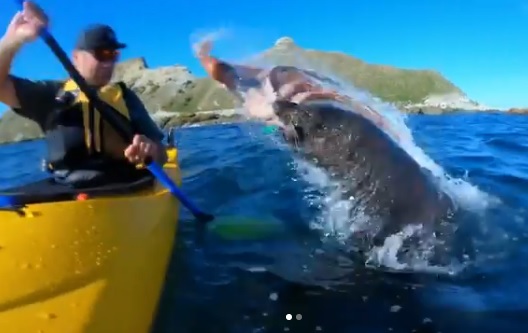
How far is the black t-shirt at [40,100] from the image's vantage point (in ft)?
14.8

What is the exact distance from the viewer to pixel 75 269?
3.42 metres

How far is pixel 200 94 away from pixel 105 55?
A: 112m

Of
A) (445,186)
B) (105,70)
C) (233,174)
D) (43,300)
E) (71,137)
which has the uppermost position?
(105,70)

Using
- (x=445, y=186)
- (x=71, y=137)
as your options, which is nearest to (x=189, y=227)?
(x=71, y=137)

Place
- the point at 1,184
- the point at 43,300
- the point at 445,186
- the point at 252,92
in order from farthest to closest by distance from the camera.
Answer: the point at 1,184, the point at 445,186, the point at 252,92, the point at 43,300

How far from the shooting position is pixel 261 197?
8.70m

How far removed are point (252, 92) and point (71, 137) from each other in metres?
1.86

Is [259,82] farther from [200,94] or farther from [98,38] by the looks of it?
[200,94]

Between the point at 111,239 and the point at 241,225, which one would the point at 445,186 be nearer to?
the point at 241,225

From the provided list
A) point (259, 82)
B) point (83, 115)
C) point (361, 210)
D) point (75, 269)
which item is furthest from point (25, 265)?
point (361, 210)

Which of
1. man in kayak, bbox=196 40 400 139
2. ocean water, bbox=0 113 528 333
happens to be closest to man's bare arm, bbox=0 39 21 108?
man in kayak, bbox=196 40 400 139

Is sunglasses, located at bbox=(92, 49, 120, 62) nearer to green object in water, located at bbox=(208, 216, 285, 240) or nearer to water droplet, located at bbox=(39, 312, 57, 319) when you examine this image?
water droplet, located at bbox=(39, 312, 57, 319)

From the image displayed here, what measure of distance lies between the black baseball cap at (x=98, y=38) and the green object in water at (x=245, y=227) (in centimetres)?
286

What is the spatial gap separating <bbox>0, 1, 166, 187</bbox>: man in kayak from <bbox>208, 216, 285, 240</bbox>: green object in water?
2.08 meters
